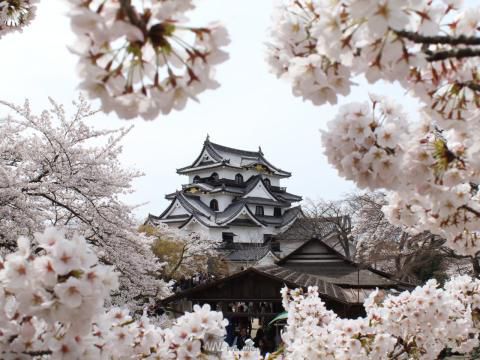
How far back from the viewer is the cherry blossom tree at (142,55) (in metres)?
1.27

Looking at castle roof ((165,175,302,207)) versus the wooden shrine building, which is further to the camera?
castle roof ((165,175,302,207))

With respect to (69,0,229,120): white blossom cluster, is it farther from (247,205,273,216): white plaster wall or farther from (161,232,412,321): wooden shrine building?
(247,205,273,216): white plaster wall

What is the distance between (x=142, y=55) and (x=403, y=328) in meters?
4.05

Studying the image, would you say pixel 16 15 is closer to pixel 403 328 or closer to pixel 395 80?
pixel 395 80

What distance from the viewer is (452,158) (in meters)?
2.17

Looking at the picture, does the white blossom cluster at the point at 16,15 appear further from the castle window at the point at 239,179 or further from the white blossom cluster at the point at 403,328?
the castle window at the point at 239,179

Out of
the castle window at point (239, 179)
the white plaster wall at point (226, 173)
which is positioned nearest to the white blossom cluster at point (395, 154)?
the white plaster wall at point (226, 173)

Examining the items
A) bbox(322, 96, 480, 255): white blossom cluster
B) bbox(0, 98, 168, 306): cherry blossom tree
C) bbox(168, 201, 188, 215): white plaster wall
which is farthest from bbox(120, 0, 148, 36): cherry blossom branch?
bbox(168, 201, 188, 215): white plaster wall

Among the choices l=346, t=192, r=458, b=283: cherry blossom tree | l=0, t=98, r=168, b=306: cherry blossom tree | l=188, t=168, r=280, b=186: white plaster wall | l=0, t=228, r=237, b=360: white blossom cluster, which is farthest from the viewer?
l=188, t=168, r=280, b=186: white plaster wall

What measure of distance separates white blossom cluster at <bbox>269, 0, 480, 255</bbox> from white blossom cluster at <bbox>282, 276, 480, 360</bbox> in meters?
2.30

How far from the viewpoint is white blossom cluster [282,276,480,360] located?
4.38 metres

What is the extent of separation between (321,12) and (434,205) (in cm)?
122

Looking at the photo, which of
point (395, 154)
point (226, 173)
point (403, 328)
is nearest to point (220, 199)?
point (226, 173)

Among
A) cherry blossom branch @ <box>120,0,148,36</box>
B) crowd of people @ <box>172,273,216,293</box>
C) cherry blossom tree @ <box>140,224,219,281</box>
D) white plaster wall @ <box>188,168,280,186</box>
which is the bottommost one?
cherry blossom branch @ <box>120,0,148,36</box>
